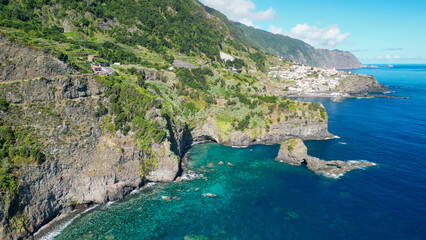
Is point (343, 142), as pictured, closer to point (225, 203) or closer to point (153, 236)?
point (225, 203)

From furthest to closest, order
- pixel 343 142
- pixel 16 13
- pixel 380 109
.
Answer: pixel 380 109 < pixel 343 142 < pixel 16 13

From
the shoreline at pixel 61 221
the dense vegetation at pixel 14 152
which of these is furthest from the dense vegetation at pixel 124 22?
the shoreline at pixel 61 221

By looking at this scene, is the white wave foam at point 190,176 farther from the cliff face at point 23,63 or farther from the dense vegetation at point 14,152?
the cliff face at point 23,63

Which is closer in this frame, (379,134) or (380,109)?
(379,134)

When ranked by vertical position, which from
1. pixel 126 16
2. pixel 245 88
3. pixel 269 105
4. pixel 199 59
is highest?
pixel 126 16

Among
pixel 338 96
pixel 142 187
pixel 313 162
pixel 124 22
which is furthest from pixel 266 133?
pixel 338 96

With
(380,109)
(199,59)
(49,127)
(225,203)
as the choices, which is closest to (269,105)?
(225,203)

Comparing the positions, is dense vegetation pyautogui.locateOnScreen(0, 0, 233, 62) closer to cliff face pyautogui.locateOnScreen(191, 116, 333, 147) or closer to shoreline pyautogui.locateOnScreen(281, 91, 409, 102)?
cliff face pyautogui.locateOnScreen(191, 116, 333, 147)

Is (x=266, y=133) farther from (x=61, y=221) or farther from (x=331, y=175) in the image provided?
(x=61, y=221)
